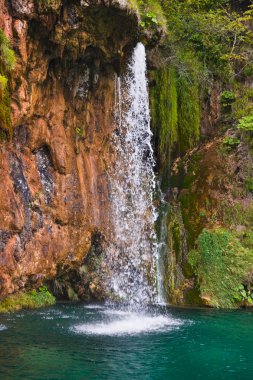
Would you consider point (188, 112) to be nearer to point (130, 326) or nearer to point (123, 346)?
point (130, 326)

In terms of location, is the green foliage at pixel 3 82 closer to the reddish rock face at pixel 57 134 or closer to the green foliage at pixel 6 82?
the green foliage at pixel 6 82

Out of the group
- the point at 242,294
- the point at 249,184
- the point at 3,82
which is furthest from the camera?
the point at 249,184

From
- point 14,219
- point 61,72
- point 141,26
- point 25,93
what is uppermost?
point 141,26

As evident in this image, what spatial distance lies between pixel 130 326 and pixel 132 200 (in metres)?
6.50

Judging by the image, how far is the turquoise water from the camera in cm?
725

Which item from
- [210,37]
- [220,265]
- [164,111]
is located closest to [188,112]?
[164,111]

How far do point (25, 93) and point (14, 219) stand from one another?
3.18m

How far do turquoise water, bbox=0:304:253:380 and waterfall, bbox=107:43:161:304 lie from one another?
10.1ft

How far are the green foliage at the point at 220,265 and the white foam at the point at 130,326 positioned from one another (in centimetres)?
338

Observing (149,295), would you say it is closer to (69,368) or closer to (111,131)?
(111,131)

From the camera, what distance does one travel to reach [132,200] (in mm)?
16641

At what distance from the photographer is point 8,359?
7582 millimetres

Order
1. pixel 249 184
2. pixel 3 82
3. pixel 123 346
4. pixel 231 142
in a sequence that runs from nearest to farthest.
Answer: pixel 123 346
pixel 3 82
pixel 249 184
pixel 231 142

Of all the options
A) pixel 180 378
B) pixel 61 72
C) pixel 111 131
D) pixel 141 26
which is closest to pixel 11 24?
pixel 61 72
